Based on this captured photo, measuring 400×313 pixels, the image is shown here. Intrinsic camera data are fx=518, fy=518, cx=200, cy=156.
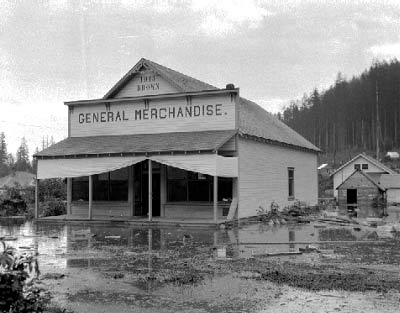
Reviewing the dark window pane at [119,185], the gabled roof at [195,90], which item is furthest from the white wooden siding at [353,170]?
the dark window pane at [119,185]

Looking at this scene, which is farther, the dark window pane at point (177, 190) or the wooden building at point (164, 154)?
the dark window pane at point (177, 190)

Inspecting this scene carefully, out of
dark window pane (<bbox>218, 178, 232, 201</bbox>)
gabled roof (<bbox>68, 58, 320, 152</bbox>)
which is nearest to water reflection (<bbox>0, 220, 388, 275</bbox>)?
dark window pane (<bbox>218, 178, 232, 201</bbox>)

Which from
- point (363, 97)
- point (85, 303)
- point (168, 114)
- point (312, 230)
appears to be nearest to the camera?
point (85, 303)

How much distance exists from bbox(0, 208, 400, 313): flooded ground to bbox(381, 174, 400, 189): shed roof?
2873 centimetres

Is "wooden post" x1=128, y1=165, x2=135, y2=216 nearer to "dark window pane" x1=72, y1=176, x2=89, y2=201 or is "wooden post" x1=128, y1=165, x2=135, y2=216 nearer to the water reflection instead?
"dark window pane" x1=72, y1=176, x2=89, y2=201

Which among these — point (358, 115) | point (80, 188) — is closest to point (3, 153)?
point (358, 115)

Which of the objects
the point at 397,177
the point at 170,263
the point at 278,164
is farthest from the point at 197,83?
the point at 397,177

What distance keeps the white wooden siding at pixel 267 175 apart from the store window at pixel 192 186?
78 centimetres

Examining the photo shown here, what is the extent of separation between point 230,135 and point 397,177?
28634 mm

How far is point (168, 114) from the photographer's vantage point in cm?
2470

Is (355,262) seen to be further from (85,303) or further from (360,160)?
(360,160)

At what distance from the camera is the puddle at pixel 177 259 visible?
7.98 metres

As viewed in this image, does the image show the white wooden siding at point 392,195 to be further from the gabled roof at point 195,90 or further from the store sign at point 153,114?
the store sign at point 153,114

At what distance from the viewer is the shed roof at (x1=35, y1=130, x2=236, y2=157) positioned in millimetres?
21812
